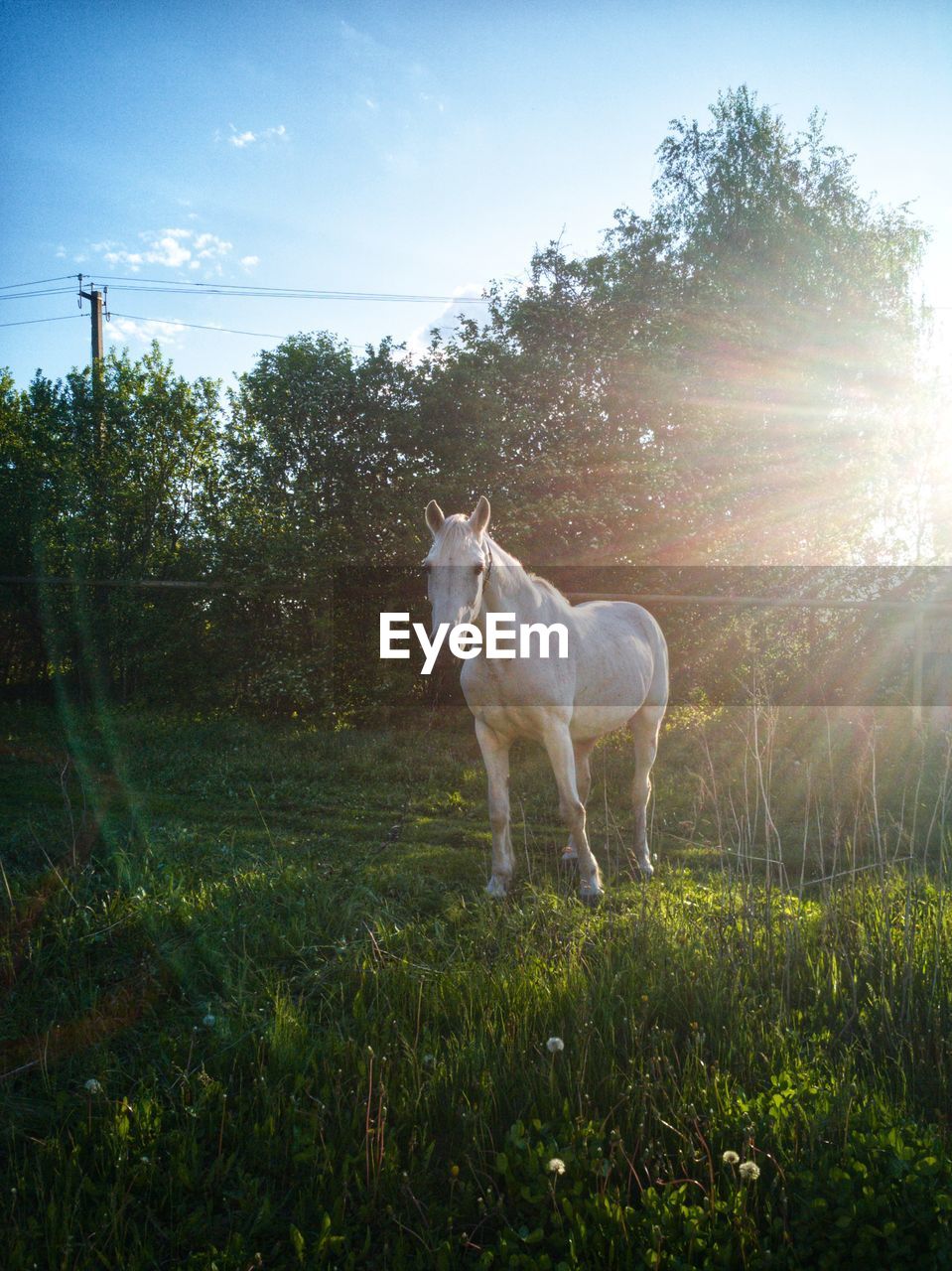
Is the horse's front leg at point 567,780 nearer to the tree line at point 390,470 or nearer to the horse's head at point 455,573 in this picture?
the horse's head at point 455,573

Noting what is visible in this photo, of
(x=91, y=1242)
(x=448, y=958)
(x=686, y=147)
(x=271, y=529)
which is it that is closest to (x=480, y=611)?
(x=448, y=958)

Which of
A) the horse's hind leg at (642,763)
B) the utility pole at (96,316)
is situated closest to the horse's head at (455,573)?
the horse's hind leg at (642,763)

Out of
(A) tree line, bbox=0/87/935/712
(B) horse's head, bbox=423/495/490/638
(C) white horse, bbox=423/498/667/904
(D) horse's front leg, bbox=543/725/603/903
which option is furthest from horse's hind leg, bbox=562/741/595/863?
(A) tree line, bbox=0/87/935/712

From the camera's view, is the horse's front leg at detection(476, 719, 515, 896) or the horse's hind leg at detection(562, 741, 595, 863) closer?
the horse's front leg at detection(476, 719, 515, 896)

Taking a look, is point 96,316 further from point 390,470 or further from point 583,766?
point 583,766

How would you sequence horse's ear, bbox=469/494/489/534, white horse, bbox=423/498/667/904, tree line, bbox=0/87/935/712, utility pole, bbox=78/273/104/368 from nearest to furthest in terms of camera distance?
white horse, bbox=423/498/667/904 < horse's ear, bbox=469/494/489/534 < tree line, bbox=0/87/935/712 < utility pole, bbox=78/273/104/368

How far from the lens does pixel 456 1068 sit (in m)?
2.58

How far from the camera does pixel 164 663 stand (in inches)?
460

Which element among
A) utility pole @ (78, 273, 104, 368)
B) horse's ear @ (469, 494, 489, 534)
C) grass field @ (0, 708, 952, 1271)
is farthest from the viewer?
utility pole @ (78, 273, 104, 368)

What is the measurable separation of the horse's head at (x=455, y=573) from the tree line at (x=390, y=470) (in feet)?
19.0

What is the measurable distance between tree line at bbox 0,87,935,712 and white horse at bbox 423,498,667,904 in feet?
14.2

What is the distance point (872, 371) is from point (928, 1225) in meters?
17.9

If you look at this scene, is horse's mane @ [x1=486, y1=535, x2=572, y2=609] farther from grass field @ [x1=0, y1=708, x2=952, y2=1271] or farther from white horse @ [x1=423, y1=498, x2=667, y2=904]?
grass field @ [x1=0, y1=708, x2=952, y2=1271]

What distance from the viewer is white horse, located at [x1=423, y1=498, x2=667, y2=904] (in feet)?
13.4
